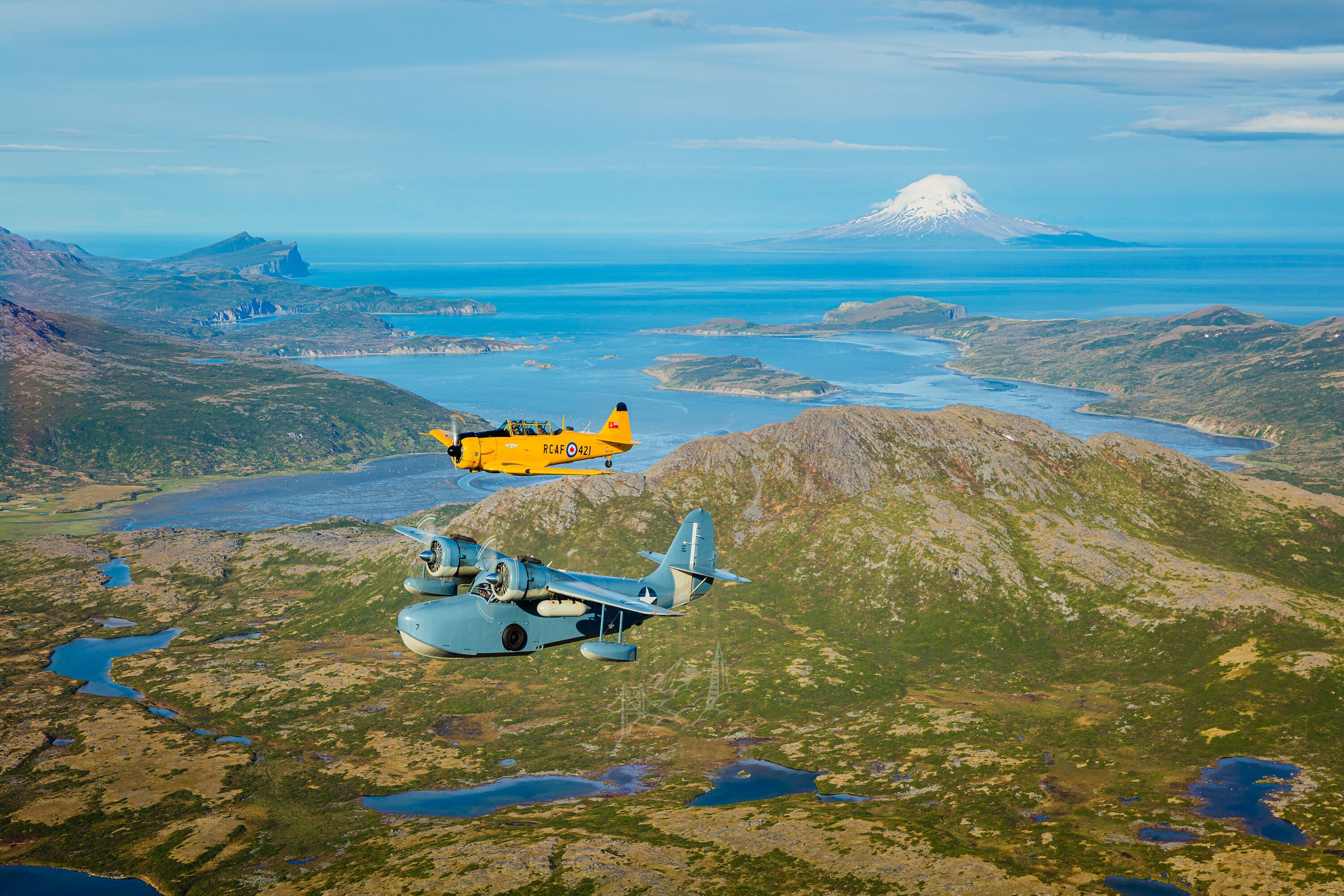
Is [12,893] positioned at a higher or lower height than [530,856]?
lower

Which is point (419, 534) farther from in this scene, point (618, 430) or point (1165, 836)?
point (1165, 836)

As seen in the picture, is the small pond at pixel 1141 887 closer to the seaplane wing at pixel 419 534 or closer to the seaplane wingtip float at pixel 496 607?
the seaplane wingtip float at pixel 496 607

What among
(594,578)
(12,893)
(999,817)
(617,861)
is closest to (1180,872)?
(999,817)

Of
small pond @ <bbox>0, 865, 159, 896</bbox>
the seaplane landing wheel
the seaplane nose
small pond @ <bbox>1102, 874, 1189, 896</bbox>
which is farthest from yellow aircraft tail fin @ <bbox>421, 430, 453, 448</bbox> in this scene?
small pond @ <bbox>0, 865, 159, 896</bbox>

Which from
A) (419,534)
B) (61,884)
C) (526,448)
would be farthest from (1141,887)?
(61,884)

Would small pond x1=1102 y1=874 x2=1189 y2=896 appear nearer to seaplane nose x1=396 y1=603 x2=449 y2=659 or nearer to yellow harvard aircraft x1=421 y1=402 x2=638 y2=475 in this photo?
yellow harvard aircraft x1=421 y1=402 x2=638 y2=475

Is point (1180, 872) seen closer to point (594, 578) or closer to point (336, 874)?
point (594, 578)

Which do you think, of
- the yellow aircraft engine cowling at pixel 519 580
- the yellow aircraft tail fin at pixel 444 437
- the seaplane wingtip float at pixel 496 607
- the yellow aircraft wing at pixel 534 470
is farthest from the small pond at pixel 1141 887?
the yellow aircraft tail fin at pixel 444 437
